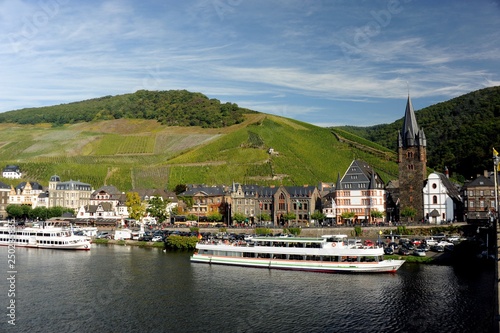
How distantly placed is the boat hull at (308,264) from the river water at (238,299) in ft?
3.94

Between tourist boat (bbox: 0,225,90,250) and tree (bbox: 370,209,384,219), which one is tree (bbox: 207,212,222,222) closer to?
tourist boat (bbox: 0,225,90,250)

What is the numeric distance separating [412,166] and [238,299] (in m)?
64.7

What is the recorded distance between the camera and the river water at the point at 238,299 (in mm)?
38344

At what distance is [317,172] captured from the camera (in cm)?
14738

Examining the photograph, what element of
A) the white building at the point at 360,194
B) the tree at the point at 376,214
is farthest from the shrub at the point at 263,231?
the tree at the point at 376,214

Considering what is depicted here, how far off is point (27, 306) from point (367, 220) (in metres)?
75.3

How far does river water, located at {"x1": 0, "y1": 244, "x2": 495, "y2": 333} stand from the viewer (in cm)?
3834

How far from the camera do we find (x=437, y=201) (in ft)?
322

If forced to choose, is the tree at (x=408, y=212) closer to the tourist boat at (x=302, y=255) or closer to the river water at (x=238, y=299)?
the tourist boat at (x=302, y=255)

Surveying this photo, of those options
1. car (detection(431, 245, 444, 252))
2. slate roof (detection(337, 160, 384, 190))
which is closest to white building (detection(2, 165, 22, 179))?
slate roof (detection(337, 160, 384, 190))

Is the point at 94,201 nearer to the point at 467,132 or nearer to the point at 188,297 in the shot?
the point at 188,297

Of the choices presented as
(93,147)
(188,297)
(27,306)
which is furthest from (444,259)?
(93,147)

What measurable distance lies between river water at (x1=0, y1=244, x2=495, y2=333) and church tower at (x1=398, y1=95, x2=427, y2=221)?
130 feet

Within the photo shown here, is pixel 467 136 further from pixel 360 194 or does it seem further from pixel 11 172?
pixel 11 172
